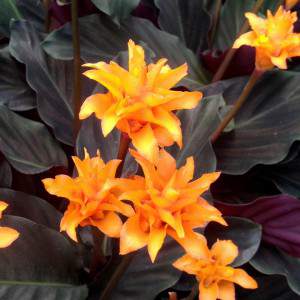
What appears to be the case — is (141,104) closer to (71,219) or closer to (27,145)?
(71,219)

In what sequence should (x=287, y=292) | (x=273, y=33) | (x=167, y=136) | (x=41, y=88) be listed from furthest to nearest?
(x=41, y=88)
(x=287, y=292)
(x=273, y=33)
(x=167, y=136)

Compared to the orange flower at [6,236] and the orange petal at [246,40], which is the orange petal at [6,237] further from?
the orange petal at [246,40]

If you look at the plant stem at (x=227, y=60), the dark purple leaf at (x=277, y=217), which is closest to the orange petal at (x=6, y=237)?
the dark purple leaf at (x=277, y=217)

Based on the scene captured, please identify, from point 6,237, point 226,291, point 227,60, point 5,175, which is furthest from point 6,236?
point 227,60

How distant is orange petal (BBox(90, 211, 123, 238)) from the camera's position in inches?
19.8

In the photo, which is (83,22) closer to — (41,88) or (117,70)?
(41,88)

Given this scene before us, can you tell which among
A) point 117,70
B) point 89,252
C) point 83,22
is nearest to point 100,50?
point 83,22

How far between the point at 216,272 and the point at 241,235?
0.16 m

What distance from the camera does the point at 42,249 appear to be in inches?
26.7

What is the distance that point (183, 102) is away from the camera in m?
0.48

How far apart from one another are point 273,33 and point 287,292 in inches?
14.9

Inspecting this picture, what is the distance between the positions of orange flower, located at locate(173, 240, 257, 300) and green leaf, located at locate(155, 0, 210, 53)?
70cm

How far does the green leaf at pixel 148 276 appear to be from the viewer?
2.18 feet

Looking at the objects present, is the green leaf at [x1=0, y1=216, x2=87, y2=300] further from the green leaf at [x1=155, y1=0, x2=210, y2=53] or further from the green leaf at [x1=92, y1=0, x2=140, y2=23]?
the green leaf at [x1=155, y1=0, x2=210, y2=53]
